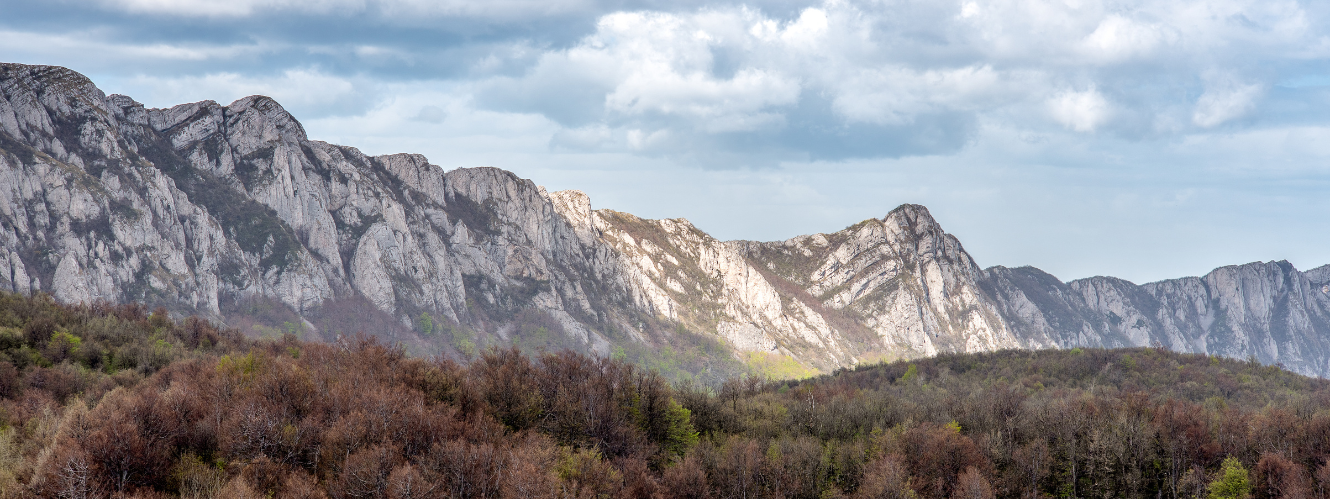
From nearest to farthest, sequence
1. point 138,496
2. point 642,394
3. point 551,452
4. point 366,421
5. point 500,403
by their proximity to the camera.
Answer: point 138,496
point 366,421
point 551,452
point 500,403
point 642,394

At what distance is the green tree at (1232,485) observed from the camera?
79125mm

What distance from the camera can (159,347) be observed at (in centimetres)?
10950

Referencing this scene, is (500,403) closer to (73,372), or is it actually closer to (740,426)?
(740,426)

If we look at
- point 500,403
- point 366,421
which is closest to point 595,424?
point 500,403

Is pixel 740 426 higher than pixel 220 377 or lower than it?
lower

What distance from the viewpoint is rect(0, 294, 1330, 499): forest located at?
54750 millimetres

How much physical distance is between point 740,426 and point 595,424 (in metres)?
25.6

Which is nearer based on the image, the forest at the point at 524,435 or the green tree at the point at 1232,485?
the forest at the point at 524,435

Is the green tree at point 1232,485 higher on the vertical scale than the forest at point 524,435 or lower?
lower

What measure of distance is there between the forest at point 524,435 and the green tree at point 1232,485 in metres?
0.26

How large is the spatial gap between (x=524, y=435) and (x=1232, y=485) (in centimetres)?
6810

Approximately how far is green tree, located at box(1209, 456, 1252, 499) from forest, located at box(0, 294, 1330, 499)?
26 centimetres

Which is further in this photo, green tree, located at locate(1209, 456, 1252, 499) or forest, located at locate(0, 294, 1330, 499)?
green tree, located at locate(1209, 456, 1252, 499)

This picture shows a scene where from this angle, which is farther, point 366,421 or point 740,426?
point 740,426
